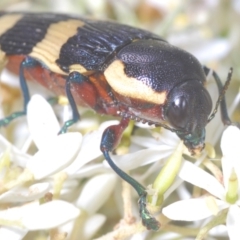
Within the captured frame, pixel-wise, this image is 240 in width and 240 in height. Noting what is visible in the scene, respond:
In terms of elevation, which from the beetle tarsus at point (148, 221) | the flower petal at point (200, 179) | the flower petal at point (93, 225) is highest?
the flower petal at point (200, 179)

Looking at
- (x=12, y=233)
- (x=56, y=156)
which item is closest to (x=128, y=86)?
(x=56, y=156)

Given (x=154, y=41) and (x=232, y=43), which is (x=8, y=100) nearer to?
Result: (x=154, y=41)

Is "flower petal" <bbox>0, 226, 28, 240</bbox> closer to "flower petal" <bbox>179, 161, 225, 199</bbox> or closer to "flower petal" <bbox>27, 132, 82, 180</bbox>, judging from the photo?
"flower petal" <bbox>27, 132, 82, 180</bbox>

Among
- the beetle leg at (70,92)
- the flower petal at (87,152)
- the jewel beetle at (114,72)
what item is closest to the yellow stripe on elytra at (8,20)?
the jewel beetle at (114,72)

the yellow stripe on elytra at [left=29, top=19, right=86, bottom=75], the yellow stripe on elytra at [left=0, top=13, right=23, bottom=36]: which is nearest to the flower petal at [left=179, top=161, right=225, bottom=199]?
the yellow stripe on elytra at [left=29, top=19, right=86, bottom=75]

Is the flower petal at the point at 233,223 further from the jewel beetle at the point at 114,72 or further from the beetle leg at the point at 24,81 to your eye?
the beetle leg at the point at 24,81

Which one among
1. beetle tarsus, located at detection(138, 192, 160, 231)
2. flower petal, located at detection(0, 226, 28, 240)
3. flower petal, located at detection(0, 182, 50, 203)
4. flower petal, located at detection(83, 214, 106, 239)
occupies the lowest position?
flower petal, located at detection(83, 214, 106, 239)
